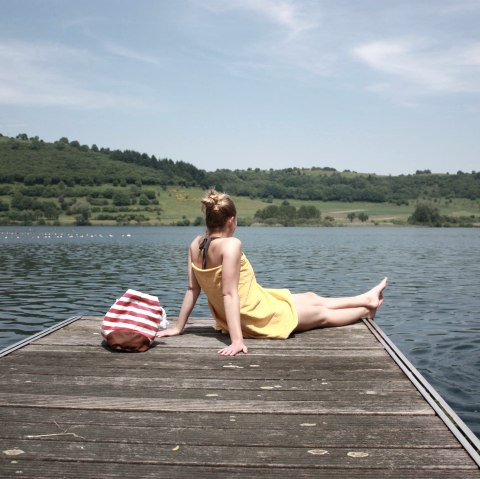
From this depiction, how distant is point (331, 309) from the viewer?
759 centimetres

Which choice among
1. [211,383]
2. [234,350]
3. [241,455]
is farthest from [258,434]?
[234,350]

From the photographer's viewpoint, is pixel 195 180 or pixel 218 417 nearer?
pixel 218 417

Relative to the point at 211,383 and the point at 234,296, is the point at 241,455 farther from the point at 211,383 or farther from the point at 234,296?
the point at 234,296

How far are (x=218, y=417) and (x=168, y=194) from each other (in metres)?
164

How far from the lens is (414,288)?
23375 mm

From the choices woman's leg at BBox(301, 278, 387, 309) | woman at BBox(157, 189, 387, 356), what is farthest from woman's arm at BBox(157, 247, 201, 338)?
woman's leg at BBox(301, 278, 387, 309)

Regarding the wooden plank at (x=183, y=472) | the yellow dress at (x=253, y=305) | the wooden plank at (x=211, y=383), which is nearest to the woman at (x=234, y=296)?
the yellow dress at (x=253, y=305)

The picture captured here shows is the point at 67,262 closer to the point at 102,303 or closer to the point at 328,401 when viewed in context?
the point at 102,303

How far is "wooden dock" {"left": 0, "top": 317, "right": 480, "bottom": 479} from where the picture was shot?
10.9 ft

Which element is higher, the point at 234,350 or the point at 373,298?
the point at 373,298

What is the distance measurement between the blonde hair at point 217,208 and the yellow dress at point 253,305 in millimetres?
512

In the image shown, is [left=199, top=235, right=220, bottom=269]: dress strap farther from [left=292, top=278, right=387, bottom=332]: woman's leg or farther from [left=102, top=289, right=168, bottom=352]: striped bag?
[left=292, top=278, right=387, bottom=332]: woman's leg

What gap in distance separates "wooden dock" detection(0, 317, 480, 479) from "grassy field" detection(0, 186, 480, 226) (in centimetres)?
13512

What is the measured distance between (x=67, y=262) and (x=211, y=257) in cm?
3275
